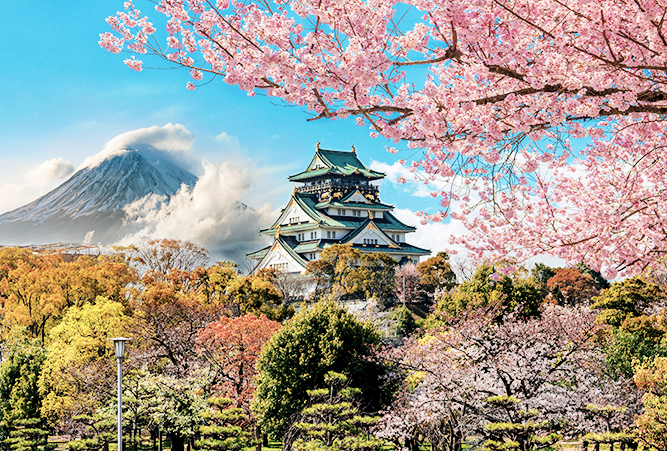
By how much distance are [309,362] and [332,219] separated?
109 feet

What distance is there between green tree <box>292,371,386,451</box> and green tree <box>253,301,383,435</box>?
15.9 inches

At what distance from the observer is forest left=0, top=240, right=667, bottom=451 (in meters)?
12.7

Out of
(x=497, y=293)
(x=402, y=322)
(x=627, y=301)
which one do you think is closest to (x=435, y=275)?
(x=402, y=322)

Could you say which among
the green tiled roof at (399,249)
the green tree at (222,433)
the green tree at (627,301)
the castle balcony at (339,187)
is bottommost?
the green tree at (222,433)

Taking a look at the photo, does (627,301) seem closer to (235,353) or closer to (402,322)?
(402,322)

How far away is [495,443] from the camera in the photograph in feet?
39.4

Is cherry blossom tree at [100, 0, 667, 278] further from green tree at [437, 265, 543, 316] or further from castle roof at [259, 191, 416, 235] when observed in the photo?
castle roof at [259, 191, 416, 235]

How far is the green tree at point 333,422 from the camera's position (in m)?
12.7

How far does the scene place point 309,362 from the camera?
14.3 meters

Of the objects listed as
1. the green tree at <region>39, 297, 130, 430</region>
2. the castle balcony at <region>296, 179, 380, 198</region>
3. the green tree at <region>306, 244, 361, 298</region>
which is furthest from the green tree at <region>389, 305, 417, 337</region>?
the castle balcony at <region>296, 179, 380, 198</region>

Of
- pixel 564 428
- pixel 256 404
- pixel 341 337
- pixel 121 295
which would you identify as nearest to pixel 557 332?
pixel 564 428

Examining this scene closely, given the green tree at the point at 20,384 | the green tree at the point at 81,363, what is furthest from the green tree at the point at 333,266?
the green tree at the point at 20,384

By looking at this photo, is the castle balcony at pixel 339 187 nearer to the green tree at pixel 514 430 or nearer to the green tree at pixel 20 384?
the green tree at pixel 20 384

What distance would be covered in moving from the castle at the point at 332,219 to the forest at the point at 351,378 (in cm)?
2192
